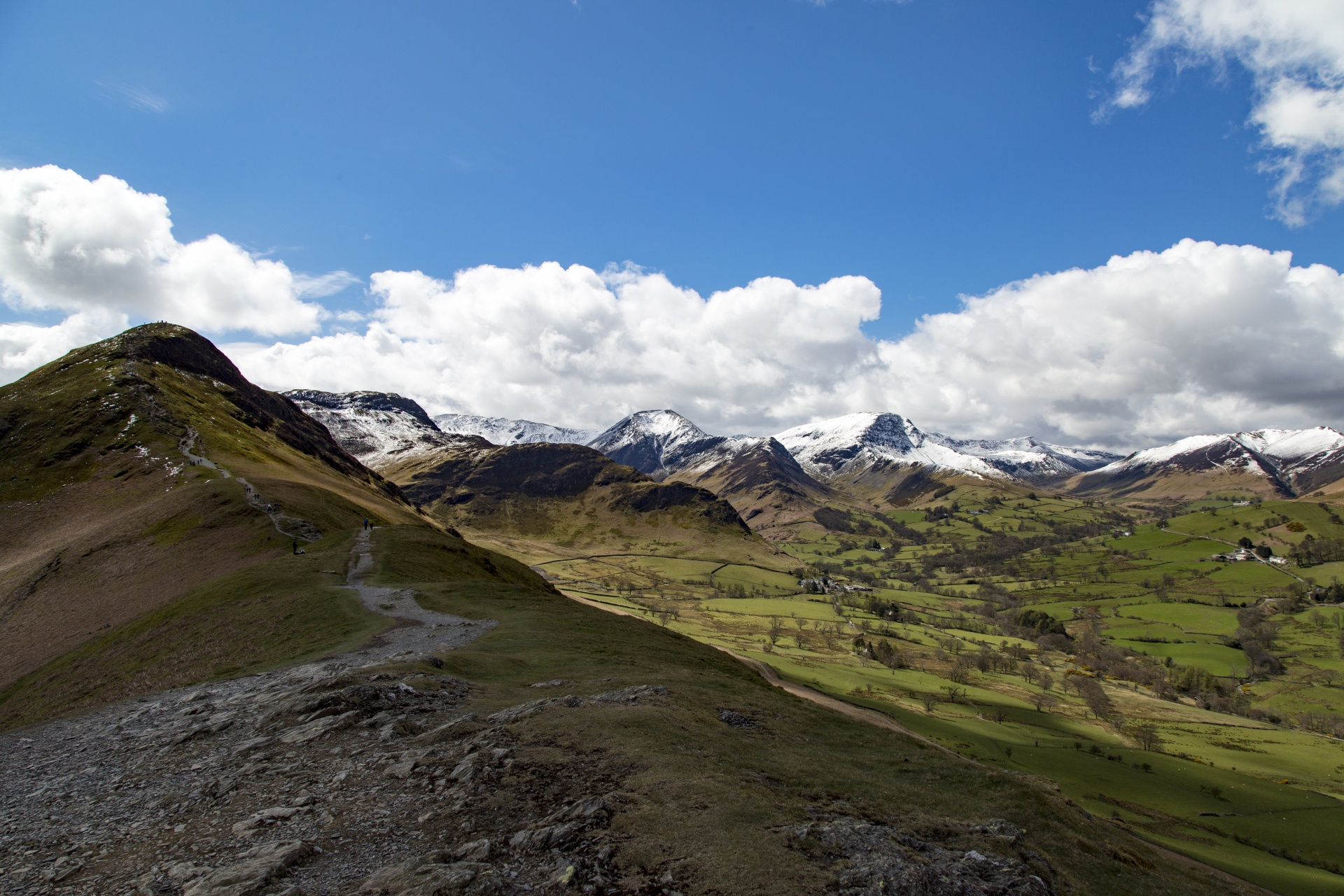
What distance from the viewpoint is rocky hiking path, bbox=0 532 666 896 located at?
13.1 meters

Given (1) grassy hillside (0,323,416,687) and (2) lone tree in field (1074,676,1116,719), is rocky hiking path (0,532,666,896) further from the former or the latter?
(2) lone tree in field (1074,676,1116,719)

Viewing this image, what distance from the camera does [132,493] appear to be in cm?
8812

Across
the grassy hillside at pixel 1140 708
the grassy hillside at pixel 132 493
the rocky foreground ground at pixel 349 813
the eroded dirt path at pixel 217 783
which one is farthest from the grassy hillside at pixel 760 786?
the grassy hillside at pixel 132 493

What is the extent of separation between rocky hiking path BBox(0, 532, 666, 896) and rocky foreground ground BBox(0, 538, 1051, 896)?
59mm

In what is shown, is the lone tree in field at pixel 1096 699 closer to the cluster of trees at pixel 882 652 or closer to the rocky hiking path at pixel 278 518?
the cluster of trees at pixel 882 652

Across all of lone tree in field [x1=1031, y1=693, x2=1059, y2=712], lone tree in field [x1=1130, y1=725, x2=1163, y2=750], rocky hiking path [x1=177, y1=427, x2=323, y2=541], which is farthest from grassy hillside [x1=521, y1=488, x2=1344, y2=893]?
rocky hiking path [x1=177, y1=427, x2=323, y2=541]

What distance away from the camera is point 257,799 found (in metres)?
16.8

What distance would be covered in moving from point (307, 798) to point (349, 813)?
173 cm

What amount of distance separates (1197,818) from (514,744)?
7796 cm

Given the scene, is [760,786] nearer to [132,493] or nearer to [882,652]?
[132,493]

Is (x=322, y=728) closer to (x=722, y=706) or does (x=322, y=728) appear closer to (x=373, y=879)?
(x=373, y=879)

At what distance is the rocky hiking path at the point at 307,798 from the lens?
13055 mm

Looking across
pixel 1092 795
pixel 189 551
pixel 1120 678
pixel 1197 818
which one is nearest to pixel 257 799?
pixel 189 551

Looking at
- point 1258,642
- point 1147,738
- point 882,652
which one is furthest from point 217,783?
point 1258,642
